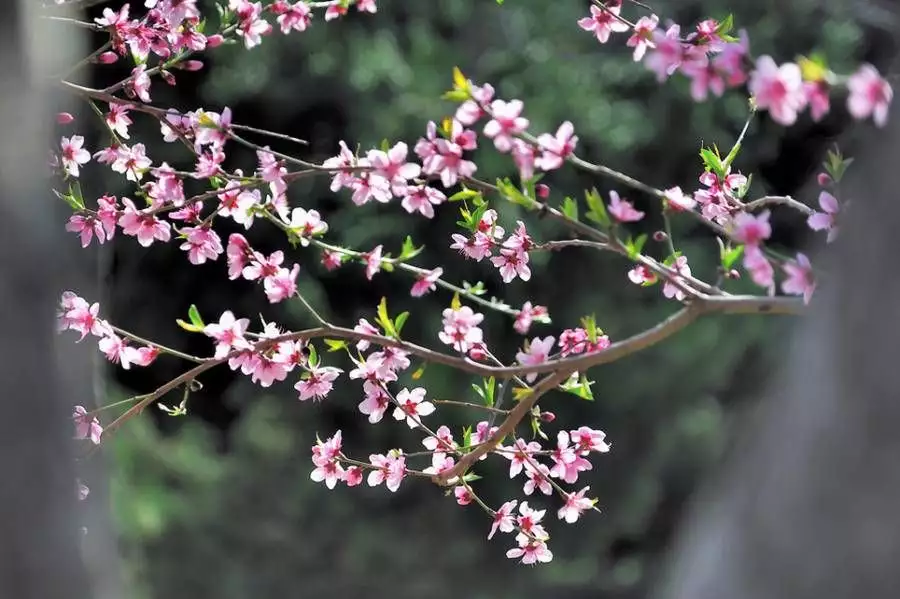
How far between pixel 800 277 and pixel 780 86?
0.81 ft

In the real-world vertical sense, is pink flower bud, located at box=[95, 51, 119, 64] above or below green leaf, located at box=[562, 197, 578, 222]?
below

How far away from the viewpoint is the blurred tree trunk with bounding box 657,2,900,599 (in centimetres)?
62

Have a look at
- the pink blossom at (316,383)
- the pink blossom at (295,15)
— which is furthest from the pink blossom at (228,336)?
the pink blossom at (295,15)

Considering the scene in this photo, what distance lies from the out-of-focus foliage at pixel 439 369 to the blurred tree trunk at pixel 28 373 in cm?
368

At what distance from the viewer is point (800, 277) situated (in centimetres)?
113

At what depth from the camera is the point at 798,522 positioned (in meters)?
0.64

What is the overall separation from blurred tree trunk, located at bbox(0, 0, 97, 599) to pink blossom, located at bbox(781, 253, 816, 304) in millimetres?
742

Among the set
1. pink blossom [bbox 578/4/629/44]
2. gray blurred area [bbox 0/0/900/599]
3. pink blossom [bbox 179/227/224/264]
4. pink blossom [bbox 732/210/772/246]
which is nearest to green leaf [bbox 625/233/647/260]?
pink blossom [bbox 732/210/772/246]

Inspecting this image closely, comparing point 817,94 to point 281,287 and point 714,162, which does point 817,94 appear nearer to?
point 714,162

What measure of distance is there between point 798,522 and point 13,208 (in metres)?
0.51

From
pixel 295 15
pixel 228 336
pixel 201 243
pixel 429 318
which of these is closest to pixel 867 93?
pixel 228 336

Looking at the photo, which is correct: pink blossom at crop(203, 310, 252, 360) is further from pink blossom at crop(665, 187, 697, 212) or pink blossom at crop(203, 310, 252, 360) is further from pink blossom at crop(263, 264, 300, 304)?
pink blossom at crop(665, 187, 697, 212)

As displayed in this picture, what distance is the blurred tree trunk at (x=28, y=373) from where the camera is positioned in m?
0.66

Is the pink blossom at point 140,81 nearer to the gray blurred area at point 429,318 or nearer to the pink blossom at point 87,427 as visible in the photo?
the pink blossom at point 87,427
